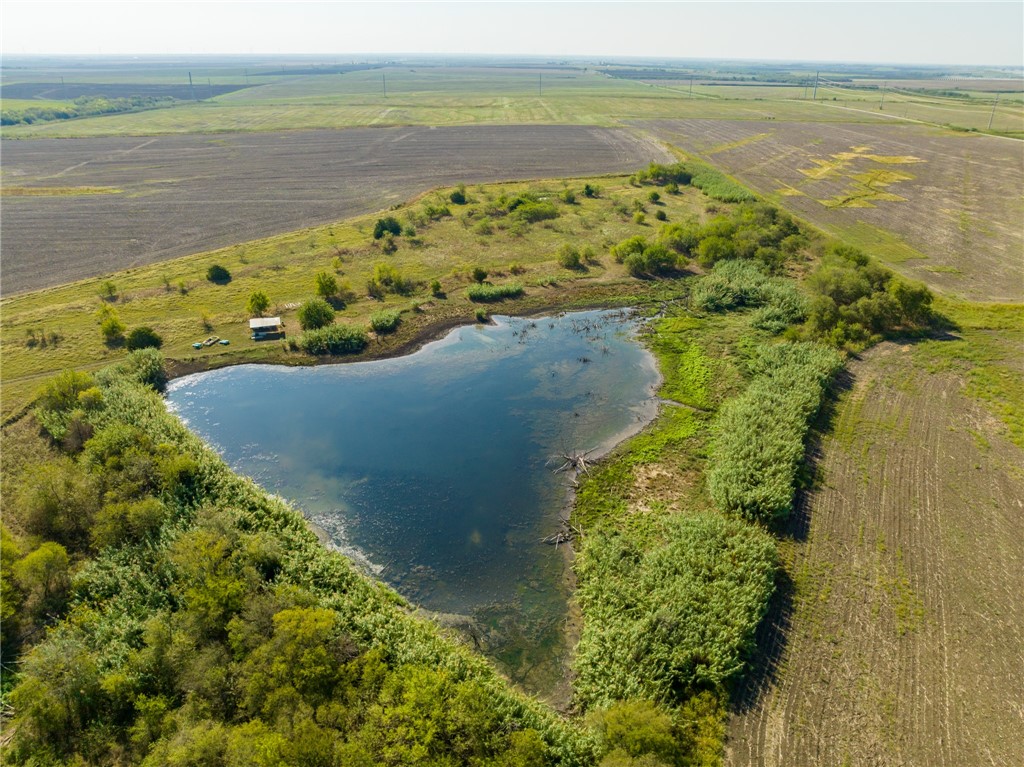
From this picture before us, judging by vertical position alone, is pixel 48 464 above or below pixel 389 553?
above

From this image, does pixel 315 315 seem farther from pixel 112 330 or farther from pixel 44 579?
pixel 44 579

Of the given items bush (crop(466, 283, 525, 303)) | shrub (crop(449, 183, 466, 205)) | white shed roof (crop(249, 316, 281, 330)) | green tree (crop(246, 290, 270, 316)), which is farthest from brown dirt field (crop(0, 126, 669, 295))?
bush (crop(466, 283, 525, 303))

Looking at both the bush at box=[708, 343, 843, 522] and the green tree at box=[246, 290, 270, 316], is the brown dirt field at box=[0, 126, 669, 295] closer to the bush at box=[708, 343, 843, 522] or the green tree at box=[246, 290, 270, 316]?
the green tree at box=[246, 290, 270, 316]

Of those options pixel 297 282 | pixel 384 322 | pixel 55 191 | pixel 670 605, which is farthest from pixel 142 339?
pixel 55 191

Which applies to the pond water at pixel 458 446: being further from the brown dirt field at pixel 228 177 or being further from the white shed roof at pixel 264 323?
the brown dirt field at pixel 228 177

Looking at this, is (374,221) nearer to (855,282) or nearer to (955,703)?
(855,282)

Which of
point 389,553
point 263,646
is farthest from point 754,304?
point 263,646
